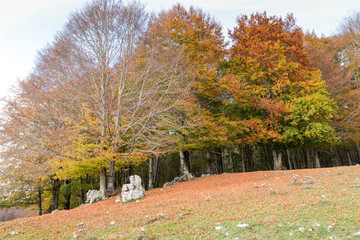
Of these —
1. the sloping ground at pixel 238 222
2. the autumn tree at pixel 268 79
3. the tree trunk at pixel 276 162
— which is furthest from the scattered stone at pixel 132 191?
the tree trunk at pixel 276 162

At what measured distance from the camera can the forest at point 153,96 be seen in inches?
473

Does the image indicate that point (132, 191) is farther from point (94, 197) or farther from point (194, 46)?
point (194, 46)

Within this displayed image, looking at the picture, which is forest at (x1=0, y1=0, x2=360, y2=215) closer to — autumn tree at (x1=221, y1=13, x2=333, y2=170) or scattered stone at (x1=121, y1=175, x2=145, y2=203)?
autumn tree at (x1=221, y1=13, x2=333, y2=170)

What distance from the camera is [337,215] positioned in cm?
456

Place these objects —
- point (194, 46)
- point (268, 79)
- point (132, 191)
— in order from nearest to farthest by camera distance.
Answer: point (132, 191)
point (194, 46)
point (268, 79)

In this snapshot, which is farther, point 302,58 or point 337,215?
point 302,58

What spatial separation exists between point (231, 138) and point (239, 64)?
21.6 feet

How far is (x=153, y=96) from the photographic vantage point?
12.8 metres

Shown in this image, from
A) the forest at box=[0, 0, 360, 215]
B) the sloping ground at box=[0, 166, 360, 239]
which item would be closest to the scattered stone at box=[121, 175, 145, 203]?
the forest at box=[0, 0, 360, 215]

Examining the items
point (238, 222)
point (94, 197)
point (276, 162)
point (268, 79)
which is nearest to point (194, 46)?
point (268, 79)

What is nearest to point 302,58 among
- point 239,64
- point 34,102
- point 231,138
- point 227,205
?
point 239,64

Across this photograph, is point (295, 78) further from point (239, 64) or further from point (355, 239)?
point (355, 239)

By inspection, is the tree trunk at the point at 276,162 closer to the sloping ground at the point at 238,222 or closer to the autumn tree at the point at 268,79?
the autumn tree at the point at 268,79

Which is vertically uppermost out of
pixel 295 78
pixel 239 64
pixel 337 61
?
pixel 337 61
